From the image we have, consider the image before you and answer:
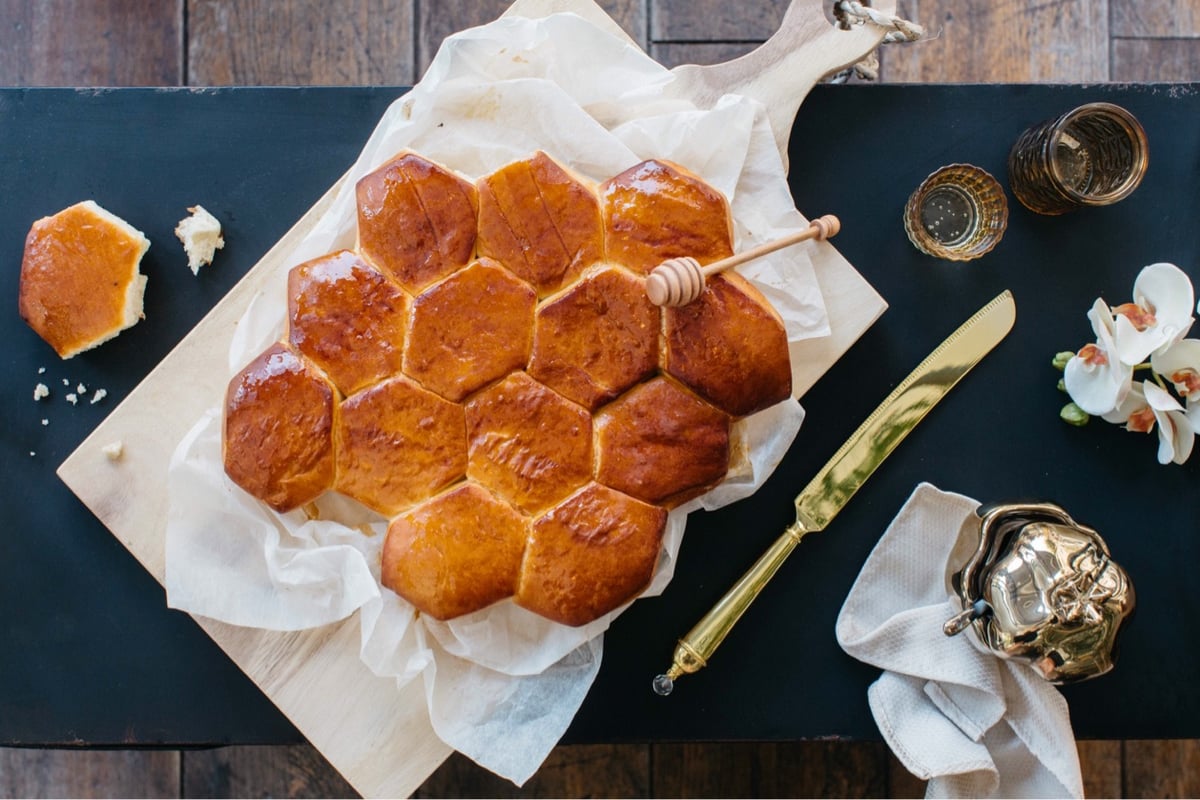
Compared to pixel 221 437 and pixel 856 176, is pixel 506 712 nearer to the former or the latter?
pixel 221 437

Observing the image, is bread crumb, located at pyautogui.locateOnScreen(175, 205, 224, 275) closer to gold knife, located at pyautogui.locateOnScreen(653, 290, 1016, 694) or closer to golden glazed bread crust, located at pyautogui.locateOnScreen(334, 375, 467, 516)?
golden glazed bread crust, located at pyautogui.locateOnScreen(334, 375, 467, 516)

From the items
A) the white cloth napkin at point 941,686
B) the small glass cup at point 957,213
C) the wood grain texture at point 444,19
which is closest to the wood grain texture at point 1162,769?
the white cloth napkin at point 941,686

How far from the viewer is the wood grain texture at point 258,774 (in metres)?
1.88

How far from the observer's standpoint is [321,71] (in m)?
1.87

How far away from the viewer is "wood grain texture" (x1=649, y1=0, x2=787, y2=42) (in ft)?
6.11

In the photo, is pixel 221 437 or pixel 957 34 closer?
pixel 221 437

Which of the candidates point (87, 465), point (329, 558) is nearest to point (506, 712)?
point (329, 558)

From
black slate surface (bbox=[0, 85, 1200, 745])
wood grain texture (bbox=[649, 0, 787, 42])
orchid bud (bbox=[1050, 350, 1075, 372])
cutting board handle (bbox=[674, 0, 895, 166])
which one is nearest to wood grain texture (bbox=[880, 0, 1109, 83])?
wood grain texture (bbox=[649, 0, 787, 42])

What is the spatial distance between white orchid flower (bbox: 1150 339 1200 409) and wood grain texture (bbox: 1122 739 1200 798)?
0.97 m

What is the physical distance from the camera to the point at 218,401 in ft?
4.34

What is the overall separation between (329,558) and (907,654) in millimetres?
863

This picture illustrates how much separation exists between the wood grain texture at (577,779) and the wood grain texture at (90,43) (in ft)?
5.18

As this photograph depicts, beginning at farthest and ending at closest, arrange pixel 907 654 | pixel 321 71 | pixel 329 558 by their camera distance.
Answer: pixel 321 71 → pixel 907 654 → pixel 329 558

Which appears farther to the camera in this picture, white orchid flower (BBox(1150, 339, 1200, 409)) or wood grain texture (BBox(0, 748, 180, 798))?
wood grain texture (BBox(0, 748, 180, 798))
